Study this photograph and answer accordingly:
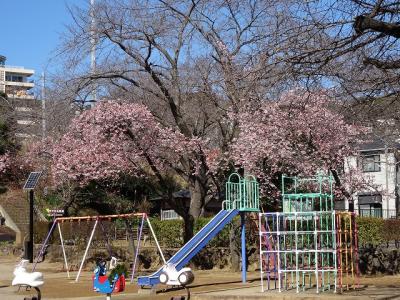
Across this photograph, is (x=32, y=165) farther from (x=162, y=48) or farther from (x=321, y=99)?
(x=321, y=99)

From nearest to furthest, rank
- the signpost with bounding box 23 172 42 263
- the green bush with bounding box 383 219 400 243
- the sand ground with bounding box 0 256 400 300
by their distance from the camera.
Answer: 1. the sand ground with bounding box 0 256 400 300
2. the signpost with bounding box 23 172 42 263
3. the green bush with bounding box 383 219 400 243

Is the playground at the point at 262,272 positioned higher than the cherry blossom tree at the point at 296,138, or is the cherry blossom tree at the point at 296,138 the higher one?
the cherry blossom tree at the point at 296,138

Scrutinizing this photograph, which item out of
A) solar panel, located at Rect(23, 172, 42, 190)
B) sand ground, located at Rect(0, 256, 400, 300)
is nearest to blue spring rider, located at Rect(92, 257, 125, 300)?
sand ground, located at Rect(0, 256, 400, 300)

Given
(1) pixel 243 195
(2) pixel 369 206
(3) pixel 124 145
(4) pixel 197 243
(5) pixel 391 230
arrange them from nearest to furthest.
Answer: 1. (4) pixel 197 243
2. (1) pixel 243 195
3. (3) pixel 124 145
4. (5) pixel 391 230
5. (2) pixel 369 206

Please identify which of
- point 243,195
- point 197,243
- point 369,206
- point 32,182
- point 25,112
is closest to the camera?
point 197,243

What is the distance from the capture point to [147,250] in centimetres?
2538

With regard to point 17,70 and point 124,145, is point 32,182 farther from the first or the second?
point 17,70

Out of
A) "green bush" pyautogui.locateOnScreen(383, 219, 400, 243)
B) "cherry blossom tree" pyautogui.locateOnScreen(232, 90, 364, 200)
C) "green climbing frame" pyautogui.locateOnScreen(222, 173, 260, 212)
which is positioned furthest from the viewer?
"green bush" pyautogui.locateOnScreen(383, 219, 400, 243)

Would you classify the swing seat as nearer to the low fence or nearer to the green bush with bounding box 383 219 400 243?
the green bush with bounding box 383 219 400 243

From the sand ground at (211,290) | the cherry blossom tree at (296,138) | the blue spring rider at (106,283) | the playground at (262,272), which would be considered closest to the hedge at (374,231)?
the cherry blossom tree at (296,138)

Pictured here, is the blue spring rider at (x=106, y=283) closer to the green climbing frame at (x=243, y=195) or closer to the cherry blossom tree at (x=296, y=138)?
the green climbing frame at (x=243, y=195)

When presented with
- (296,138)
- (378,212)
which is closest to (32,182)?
(296,138)

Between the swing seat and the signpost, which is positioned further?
the signpost

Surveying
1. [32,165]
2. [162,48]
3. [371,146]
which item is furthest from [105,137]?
[371,146]
